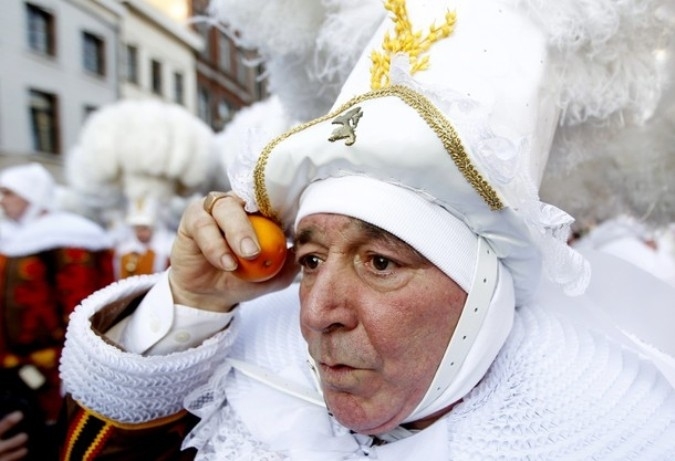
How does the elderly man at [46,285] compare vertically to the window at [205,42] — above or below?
below

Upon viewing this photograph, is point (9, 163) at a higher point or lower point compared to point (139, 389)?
lower

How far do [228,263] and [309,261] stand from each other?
17cm

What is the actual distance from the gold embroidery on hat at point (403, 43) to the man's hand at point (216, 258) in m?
0.40

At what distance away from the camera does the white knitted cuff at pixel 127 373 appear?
1.35m

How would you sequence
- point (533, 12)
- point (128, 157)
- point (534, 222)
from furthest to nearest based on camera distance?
point (128, 157), point (533, 12), point (534, 222)

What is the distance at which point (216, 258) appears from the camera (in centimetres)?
127

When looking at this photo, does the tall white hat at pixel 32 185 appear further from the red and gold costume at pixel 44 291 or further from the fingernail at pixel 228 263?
the fingernail at pixel 228 263

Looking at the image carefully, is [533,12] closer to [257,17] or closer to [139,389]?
[257,17]

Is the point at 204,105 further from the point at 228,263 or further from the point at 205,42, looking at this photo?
the point at 228,263

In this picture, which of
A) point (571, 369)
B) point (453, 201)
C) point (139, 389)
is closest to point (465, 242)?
point (453, 201)

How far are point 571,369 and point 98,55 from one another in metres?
16.6

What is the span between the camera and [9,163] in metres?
11.5

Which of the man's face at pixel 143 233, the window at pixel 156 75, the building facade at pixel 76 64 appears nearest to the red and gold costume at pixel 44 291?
the man's face at pixel 143 233

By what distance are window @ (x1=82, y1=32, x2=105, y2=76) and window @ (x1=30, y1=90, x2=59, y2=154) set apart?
152 centimetres
